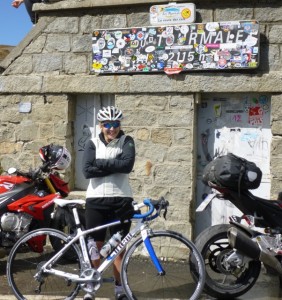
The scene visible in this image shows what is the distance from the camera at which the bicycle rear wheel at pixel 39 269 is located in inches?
196

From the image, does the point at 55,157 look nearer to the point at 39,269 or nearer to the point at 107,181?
the point at 107,181

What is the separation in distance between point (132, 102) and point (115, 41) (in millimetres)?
810

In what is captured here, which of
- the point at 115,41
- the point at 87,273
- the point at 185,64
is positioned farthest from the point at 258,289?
the point at 115,41

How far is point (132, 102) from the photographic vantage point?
7.17 metres

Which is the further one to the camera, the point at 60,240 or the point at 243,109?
the point at 243,109

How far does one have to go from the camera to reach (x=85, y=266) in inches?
192

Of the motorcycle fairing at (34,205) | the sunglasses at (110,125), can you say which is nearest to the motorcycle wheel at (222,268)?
the sunglasses at (110,125)

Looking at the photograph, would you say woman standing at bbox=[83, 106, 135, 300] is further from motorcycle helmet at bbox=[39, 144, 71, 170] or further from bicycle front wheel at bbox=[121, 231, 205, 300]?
motorcycle helmet at bbox=[39, 144, 71, 170]

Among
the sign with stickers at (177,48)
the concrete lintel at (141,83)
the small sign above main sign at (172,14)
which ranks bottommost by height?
the concrete lintel at (141,83)

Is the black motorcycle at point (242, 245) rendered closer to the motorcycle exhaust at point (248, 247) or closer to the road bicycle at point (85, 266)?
the motorcycle exhaust at point (248, 247)

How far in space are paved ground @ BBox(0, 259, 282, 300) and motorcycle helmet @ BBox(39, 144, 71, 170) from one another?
1.35 meters

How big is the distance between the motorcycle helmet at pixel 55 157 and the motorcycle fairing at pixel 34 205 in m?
0.39

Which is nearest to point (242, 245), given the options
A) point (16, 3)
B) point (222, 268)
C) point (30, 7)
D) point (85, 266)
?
point (222, 268)

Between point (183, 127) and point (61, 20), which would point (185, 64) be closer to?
point (183, 127)
